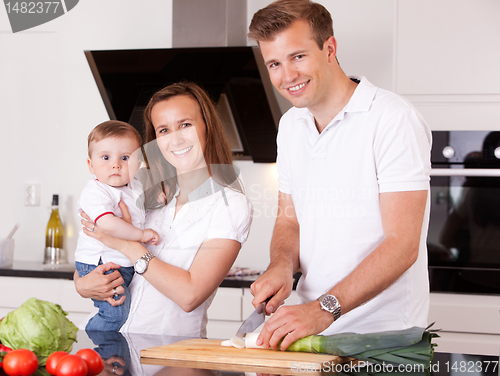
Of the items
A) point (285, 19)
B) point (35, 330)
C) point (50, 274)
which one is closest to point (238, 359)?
point (35, 330)

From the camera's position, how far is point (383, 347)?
702 mm

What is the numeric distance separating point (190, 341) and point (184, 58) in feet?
4.54

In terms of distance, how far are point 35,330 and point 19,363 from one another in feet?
0.24

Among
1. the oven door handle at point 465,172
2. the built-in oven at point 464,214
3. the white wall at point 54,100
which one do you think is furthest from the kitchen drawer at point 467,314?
the white wall at point 54,100

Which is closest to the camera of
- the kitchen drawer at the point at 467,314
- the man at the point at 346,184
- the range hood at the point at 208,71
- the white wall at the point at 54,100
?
the man at the point at 346,184

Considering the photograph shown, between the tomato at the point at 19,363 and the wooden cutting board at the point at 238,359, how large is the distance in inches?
6.6

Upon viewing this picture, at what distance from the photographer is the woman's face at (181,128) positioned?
106 centimetres

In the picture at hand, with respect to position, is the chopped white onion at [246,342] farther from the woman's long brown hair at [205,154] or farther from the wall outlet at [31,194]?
the wall outlet at [31,194]

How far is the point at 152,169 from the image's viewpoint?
1154 mm

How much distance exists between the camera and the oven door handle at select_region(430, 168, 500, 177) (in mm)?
1739

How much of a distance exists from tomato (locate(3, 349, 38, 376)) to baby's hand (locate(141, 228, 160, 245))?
1.43ft

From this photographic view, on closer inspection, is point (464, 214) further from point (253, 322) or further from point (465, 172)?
point (253, 322)
